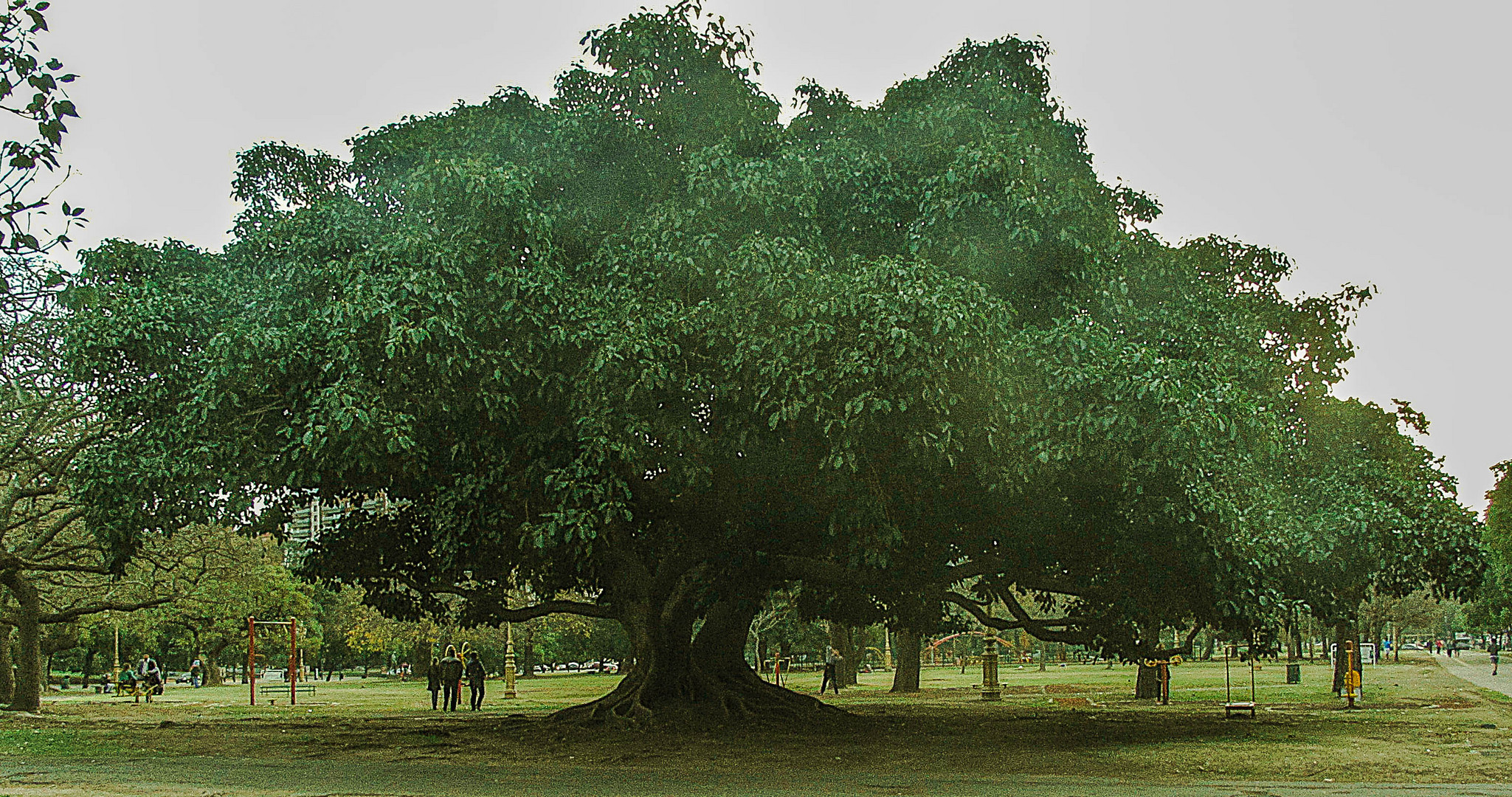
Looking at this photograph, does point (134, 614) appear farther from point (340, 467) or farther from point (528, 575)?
point (340, 467)

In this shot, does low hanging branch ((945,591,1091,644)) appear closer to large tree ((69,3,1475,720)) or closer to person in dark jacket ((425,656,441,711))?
large tree ((69,3,1475,720))

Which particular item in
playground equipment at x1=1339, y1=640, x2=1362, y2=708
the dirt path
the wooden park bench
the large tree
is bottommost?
the wooden park bench

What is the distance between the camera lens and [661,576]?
851 inches

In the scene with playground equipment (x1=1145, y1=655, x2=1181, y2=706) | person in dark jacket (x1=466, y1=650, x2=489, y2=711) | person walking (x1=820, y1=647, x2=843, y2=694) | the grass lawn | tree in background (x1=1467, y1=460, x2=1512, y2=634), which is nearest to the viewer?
the grass lawn

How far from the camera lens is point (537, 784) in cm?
1388

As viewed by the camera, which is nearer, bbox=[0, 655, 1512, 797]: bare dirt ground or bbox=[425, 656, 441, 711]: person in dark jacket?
bbox=[0, 655, 1512, 797]: bare dirt ground

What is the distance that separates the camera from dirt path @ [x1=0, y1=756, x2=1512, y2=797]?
12781mm

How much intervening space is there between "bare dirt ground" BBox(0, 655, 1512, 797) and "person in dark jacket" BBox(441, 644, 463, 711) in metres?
0.87

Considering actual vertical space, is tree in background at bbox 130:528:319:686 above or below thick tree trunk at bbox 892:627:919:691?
above

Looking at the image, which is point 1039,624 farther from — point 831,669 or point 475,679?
point 831,669

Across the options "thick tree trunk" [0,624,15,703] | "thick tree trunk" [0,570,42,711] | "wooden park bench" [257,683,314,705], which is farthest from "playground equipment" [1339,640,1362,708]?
"thick tree trunk" [0,624,15,703]

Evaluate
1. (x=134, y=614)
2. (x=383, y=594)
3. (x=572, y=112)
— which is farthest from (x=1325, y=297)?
(x=134, y=614)

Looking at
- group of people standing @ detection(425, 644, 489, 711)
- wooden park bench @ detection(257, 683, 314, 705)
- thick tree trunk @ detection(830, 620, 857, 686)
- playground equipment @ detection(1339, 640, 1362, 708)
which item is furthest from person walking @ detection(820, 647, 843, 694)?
wooden park bench @ detection(257, 683, 314, 705)

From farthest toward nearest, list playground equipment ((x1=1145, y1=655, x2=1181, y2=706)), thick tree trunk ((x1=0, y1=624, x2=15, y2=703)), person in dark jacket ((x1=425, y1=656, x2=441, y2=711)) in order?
person in dark jacket ((x1=425, y1=656, x2=441, y2=711)) < thick tree trunk ((x1=0, y1=624, x2=15, y2=703)) < playground equipment ((x1=1145, y1=655, x2=1181, y2=706))
